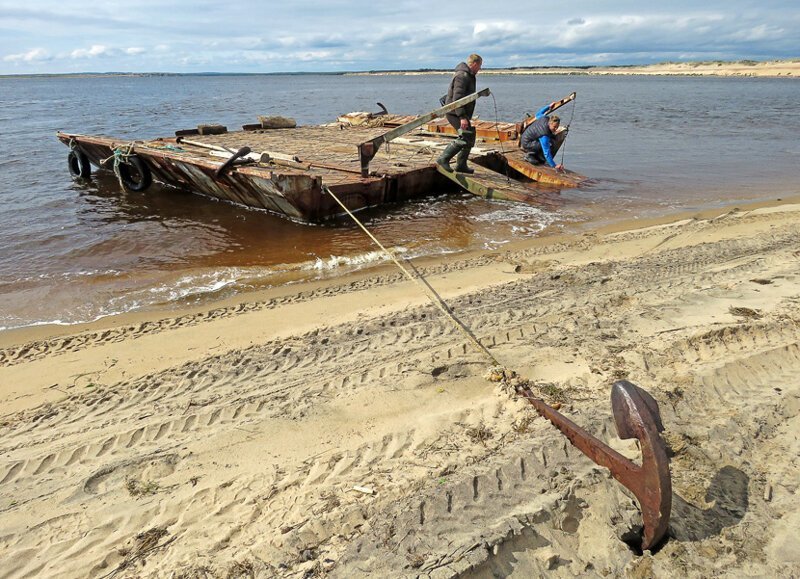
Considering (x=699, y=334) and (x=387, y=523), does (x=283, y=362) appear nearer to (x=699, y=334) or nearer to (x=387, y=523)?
(x=387, y=523)

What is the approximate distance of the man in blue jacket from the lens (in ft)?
35.9

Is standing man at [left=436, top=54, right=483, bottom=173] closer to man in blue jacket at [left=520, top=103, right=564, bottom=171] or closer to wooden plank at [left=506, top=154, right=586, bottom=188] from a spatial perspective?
wooden plank at [left=506, top=154, right=586, bottom=188]

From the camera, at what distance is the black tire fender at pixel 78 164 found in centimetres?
1254

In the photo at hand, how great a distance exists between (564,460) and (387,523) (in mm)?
1010

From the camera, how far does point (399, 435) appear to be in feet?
10.1

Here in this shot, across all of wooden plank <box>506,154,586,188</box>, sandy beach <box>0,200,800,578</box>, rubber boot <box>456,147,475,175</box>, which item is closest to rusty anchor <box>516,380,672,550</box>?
sandy beach <box>0,200,800,578</box>

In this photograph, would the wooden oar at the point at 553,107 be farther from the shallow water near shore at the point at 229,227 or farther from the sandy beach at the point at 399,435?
the sandy beach at the point at 399,435

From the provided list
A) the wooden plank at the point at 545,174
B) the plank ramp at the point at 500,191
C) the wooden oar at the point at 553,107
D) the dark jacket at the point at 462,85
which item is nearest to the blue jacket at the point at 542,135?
the wooden oar at the point at 553,107

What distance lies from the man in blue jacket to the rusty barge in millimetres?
250

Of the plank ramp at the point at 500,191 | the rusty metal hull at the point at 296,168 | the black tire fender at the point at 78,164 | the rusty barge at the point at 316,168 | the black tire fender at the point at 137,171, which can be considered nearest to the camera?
the rusty metal hull at the point at 296,168

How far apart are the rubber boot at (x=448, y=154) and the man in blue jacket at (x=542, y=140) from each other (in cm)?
261

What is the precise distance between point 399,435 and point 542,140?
379 inches

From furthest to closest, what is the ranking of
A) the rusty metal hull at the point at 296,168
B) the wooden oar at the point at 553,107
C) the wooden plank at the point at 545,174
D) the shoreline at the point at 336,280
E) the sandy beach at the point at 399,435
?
the wooden oar at the point at 553,107, the wooden plank at the point at 545,174, the rusty metal hull at the point at 296,168, the shoreline at the point at 336,280, the sandy beach at the point at 399,435

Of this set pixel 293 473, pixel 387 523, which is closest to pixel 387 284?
pixel 293 473
